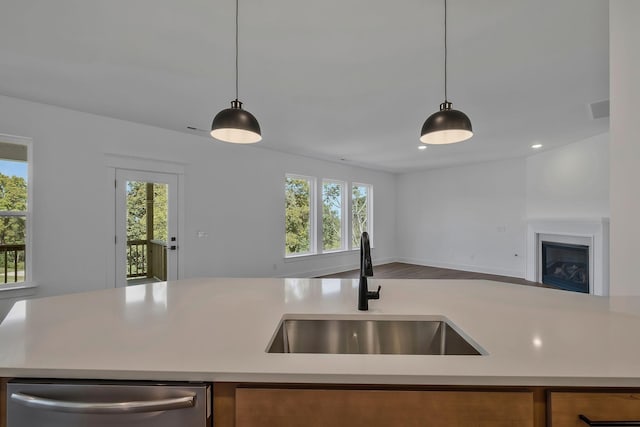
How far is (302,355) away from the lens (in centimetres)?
87

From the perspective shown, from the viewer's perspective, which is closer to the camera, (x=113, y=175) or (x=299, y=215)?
(x=113, y=175)

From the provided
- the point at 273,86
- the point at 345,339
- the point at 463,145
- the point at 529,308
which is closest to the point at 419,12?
the point at 273,86

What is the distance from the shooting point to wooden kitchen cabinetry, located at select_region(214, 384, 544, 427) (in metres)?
0.77

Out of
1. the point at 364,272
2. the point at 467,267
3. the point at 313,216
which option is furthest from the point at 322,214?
the point at 364,272

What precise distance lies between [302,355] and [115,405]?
1.69 ft

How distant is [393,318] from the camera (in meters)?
1.22

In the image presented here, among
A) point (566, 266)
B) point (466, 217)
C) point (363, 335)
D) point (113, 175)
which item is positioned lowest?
point (566, 266)

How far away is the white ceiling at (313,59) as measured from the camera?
1805 millimetres

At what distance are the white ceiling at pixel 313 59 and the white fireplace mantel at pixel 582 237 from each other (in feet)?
5.99

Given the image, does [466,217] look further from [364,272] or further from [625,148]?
[364,272]

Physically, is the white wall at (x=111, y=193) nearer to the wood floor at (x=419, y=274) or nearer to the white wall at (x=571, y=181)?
the wood floor at (x=419, y=274)

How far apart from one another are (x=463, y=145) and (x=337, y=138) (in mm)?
2296

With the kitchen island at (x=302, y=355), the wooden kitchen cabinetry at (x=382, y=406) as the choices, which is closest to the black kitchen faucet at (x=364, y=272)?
the kitchen island at (x=302, y=355)

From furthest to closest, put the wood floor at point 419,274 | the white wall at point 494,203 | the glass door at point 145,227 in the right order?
the wood floor at point 419,274
the white wall at point 494,203
the glass door at point 145,227
